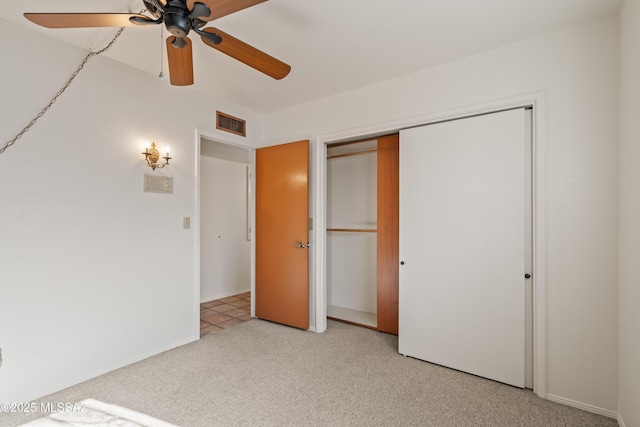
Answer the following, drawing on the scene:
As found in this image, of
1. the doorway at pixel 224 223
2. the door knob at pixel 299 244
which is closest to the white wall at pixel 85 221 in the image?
the door knob at pixel 299 244

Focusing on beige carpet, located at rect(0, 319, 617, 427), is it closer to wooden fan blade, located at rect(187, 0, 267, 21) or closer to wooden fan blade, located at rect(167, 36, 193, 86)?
wooden fan blade, located at rect(167, 36, 193, 86)

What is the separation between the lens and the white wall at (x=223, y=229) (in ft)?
15.4

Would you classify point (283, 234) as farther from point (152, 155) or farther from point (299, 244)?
point (152, 155)

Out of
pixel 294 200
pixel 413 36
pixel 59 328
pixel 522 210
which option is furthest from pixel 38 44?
pixel 522 210

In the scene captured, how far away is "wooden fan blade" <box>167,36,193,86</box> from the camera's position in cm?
164

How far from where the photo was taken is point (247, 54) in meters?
1.72

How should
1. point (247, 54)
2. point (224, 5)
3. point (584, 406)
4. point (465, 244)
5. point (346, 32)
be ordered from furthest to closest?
point (465, 244), point (346, 32), point (584, 406), point (247, 54), point (224, 5)

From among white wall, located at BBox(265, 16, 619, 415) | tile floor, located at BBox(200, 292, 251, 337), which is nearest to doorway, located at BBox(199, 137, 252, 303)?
tile floor, located at BBox(200, 292, 251, 337)

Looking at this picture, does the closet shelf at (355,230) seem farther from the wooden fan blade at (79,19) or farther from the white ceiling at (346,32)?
the wooden fan blade at (79,19)

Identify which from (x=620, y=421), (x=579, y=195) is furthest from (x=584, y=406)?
(x=579, y=195)

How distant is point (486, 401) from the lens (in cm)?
210

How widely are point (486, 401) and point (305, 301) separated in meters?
1.85

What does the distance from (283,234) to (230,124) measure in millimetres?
1375

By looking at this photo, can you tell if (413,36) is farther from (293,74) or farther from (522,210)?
(522,210)
